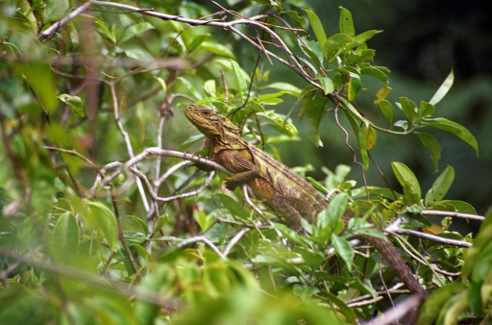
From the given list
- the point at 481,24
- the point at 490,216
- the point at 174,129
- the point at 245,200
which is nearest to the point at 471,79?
the point at 481,24

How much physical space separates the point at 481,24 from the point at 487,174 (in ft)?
7.96

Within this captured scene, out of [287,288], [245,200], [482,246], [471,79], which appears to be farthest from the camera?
[471,79]

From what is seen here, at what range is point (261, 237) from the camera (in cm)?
238

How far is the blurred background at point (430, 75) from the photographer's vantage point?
9414 mm

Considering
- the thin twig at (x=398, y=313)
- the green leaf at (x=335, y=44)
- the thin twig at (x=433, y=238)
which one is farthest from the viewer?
the green leaf at (x=335, y=44)

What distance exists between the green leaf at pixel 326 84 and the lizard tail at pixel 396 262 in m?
0.39

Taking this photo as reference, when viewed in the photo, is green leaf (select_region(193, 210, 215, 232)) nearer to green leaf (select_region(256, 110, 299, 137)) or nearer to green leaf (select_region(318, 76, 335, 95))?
green leaf (select_region(256, 110, 299, 137))

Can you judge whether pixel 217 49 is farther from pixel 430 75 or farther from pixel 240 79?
pixel 430 75

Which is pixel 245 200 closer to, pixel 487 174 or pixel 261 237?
pixel 261 237

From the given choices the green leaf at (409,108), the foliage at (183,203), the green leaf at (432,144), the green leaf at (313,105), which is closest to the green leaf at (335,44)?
the foliage at (183,203)

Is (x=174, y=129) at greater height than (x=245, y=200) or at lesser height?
lesser

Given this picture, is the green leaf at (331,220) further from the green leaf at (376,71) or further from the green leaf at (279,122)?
the green leaf at (279,122)

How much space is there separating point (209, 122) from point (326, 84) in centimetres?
70

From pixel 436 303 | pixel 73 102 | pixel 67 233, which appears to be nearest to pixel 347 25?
pixel 73 102
